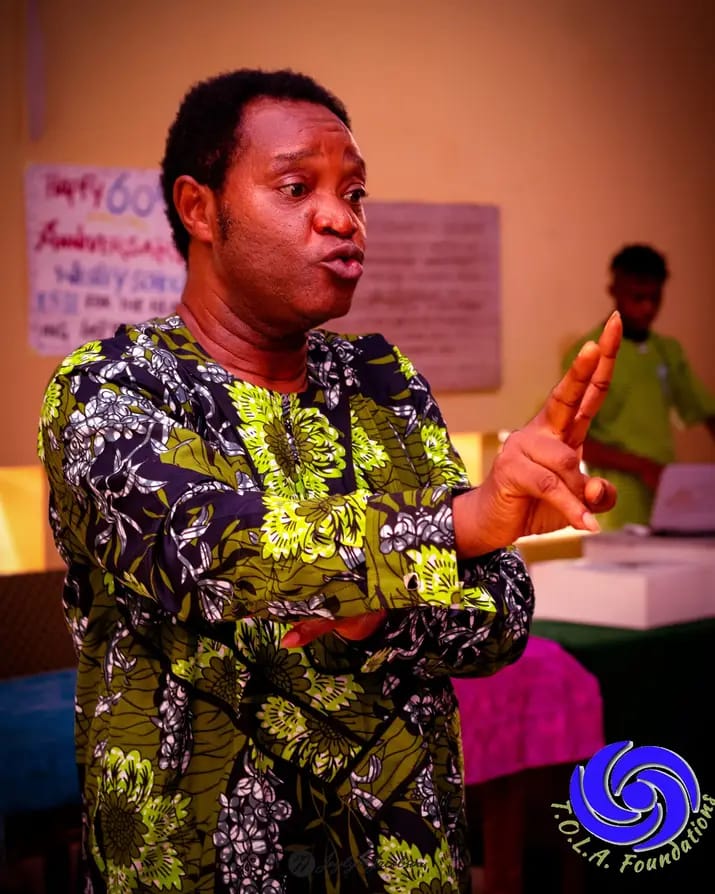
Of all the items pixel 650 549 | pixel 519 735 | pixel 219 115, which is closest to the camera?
pixel 219 115

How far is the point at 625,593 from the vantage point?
9.65 ft

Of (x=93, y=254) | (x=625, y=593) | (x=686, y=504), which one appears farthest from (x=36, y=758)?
(x=93, y=254)

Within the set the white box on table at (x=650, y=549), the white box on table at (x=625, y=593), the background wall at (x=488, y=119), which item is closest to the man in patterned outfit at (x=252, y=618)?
the white box on table at (x=625, y=593)

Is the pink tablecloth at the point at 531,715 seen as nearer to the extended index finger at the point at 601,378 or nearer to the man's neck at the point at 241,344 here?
the man's neck at the point at 241,344

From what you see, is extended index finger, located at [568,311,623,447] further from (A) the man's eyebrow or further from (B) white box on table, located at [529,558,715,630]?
(B) white box on table, located at [529,558,715,630]

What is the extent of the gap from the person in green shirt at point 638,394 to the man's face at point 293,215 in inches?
140

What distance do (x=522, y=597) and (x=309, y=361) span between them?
0.35 m

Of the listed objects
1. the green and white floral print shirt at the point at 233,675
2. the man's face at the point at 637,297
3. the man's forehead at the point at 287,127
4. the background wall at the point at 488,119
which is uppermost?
the background wall at the point at 488,119

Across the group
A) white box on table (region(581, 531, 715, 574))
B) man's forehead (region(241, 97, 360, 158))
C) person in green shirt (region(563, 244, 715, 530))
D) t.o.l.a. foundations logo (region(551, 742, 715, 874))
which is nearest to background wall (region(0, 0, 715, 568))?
person in green shirt (region(563, 244, 715, 530))

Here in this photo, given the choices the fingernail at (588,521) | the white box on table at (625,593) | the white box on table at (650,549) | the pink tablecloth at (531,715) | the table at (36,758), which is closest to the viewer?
the fingernail at (588,521)

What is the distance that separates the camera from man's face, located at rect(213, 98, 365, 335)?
1198mm

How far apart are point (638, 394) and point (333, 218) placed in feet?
13.0

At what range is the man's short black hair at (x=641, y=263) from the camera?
16.1ft

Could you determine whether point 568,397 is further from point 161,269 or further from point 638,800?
point 161,269
